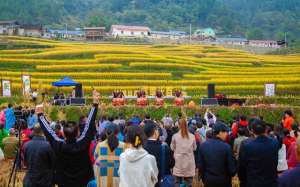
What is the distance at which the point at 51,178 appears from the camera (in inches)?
286

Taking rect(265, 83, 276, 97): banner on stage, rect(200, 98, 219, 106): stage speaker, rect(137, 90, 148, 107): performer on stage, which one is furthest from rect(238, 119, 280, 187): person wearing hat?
rect(265, 83, 276, 97): banner on stage

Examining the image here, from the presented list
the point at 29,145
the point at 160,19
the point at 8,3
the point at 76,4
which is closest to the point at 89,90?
the point at 29,145

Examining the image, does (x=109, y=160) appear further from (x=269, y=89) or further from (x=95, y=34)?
(x=95, y=34)

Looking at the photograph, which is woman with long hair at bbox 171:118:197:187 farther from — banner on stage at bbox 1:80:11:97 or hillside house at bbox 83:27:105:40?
hillside house at bbox 83:27:105:40

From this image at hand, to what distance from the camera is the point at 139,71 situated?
126ft

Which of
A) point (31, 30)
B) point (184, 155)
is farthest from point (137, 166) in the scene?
point (31, 30)

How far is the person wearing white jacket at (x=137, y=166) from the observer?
6.01 m

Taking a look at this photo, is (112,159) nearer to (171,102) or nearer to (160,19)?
(171,102)

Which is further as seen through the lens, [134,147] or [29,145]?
[29,145]

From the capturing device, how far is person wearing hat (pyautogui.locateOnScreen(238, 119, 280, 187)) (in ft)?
22.6

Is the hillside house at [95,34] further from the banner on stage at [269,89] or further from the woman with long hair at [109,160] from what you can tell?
the woman with long hair at [109,160]

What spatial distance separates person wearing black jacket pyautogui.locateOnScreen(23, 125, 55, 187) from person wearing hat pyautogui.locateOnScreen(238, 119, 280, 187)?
2.52 metres

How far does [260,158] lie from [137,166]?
5.73 ft

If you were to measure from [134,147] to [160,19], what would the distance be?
376ft
